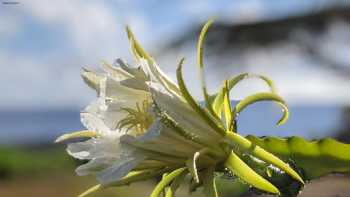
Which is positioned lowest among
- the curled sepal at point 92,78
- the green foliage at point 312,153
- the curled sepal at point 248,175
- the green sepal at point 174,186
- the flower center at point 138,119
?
the green sepal at point 174,186

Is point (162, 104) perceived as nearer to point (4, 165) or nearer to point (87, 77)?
point (87, 77)

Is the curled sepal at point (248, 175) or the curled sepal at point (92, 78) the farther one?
the curled sepal at point (92, 78)

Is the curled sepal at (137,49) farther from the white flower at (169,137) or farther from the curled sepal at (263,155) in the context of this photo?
the curled sepal at (263,155)

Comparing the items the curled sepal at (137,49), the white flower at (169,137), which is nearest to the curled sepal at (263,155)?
the white flower at (169,137)

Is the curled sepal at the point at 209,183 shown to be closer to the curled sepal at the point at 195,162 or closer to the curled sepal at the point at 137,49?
the curled sepal at the point at 195,162

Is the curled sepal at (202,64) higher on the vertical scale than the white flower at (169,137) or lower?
higher

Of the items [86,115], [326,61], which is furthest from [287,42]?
[86,115]
